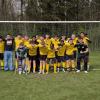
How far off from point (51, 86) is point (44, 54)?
3.25 metres

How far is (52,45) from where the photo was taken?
16172 mm

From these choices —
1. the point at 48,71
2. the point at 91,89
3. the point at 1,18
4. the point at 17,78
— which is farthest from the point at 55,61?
the point at 1,18

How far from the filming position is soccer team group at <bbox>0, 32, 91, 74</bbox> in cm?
→ 1590

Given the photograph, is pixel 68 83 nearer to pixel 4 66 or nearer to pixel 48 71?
pixel 48 71

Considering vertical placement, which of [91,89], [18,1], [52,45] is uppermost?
[18,1]

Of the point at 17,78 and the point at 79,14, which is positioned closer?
the point at 17,78

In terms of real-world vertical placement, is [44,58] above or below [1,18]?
below

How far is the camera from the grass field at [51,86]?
11.1 meters

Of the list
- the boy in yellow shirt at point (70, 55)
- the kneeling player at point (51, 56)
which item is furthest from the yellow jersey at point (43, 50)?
the boy in yellow shirt at point (70, 55)

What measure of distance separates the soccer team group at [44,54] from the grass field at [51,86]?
0.61 metres

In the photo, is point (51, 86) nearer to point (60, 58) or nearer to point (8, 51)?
point (60, 58)

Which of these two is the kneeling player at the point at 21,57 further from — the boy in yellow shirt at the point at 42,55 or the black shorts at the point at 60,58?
the black shorts at the point at 60,58

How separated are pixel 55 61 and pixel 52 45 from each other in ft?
2.49

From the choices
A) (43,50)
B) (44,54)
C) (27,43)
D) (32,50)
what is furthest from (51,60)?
(27,43)
